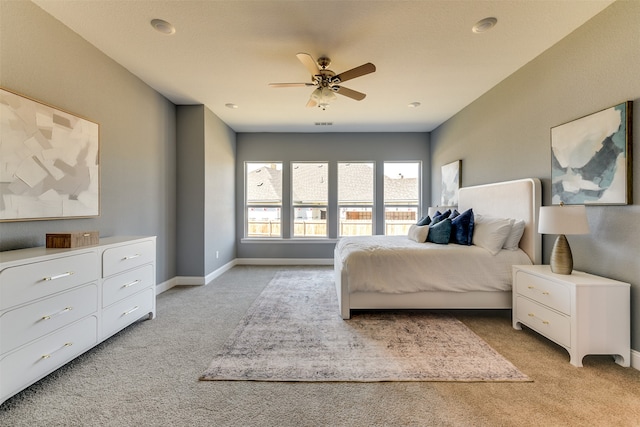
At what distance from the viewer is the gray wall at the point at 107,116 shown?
205 centimetres

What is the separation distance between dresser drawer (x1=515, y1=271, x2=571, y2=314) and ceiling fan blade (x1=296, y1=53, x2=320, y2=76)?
2.77 meters

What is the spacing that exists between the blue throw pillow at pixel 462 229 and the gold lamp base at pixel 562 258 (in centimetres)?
95

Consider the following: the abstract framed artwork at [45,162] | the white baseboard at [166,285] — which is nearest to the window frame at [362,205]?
the white baseboard at [166,285]

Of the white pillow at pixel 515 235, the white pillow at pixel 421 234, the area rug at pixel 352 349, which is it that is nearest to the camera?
the area rug at pixel 352 349

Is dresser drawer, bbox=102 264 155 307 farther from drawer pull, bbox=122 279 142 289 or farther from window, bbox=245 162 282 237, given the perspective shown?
window, bbox=245 162 282 237

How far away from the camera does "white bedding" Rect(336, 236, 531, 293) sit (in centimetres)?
284

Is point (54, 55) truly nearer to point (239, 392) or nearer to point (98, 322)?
point (98, 322)

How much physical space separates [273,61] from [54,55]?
1873 mm

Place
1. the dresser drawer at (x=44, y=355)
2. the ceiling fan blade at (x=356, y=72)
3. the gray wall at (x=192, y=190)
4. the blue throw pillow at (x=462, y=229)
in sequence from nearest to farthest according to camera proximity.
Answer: the dresser drawer at (x=44, y=355), the ceiling fan blade at (x=356, y=72), the blue throw pillow at (x=462, y=229), the gray wall at (x=192, y=190)

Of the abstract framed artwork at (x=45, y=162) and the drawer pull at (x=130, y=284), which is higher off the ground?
the abstract framed artwork at (x=45, y=162)

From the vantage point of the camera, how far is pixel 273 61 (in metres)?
2.90

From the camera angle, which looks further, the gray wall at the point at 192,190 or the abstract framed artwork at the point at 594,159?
the gray wall at the point at 192,190

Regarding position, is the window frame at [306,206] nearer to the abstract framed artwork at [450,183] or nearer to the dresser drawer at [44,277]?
the abstract framed artwork at [450,183]

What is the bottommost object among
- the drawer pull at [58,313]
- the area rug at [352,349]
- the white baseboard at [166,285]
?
the area rug at [352,349]
